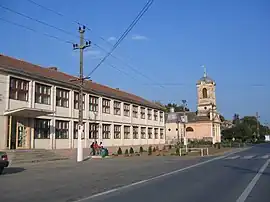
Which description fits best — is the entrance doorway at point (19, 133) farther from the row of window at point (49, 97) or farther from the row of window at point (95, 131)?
the row of window at point (49, 97)

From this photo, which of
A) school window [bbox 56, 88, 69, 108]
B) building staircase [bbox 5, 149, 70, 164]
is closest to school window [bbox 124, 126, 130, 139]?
school window [bbox 56, 88, 69, 108]

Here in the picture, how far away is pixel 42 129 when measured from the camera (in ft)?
117

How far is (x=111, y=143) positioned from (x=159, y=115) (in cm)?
2102

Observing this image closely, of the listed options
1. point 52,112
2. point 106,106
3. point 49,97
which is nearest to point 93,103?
point 106,106

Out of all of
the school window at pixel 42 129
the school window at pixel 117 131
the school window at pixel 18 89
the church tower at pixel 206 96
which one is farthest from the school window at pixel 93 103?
the church tower at pixel 206 96

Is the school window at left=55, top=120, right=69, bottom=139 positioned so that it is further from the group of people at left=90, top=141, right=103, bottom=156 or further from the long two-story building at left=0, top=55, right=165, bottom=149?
the group of people at left=90, top=141, right=103, bottom=156

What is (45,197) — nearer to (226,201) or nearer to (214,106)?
(226,201)

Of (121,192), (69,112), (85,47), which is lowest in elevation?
(121,192)

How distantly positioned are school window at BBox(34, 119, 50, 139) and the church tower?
72.9 m

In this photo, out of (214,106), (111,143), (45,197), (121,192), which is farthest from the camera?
(214,106)

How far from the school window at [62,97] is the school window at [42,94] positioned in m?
1.53

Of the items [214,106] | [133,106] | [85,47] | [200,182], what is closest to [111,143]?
[133,106]

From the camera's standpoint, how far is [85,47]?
32969 millimetres

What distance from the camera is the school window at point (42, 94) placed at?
116ft
